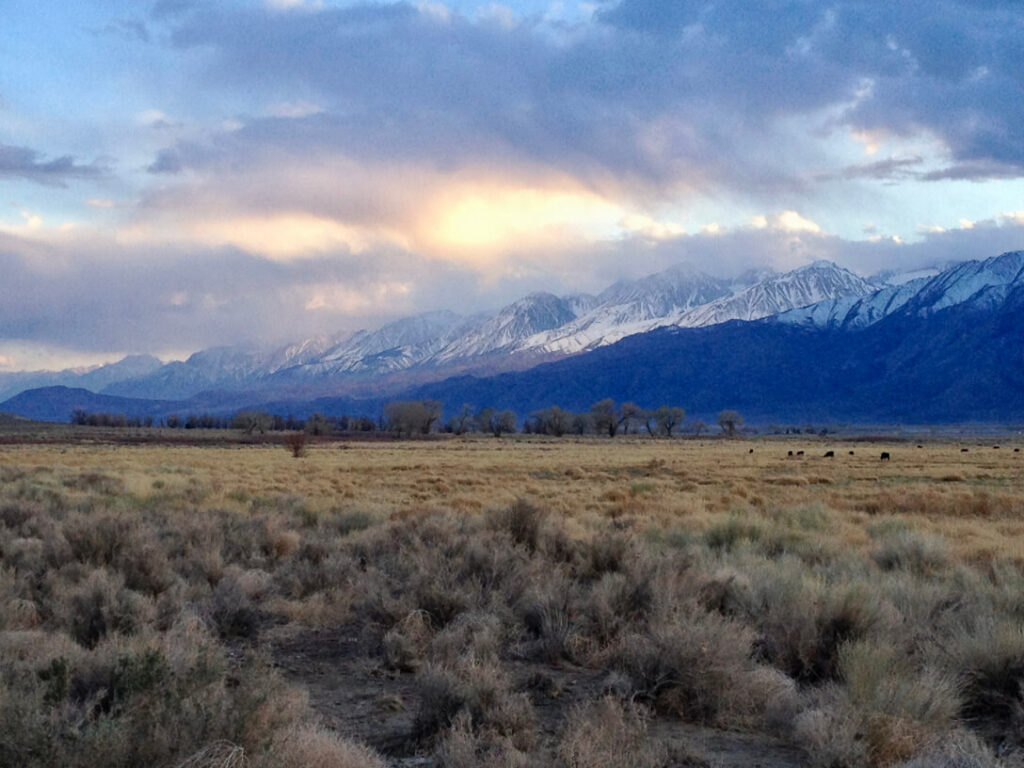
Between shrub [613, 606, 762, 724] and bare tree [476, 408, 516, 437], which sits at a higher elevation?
shrub [613, 606, 762, 724]

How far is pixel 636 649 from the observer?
7.48 m

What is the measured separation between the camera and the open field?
5.38 meters

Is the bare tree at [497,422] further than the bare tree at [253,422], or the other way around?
the bare tree at [253,422]

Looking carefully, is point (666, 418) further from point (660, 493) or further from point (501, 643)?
point (501, 643)

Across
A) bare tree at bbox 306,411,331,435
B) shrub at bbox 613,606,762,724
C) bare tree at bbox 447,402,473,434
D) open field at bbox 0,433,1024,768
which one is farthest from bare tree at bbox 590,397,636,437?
shrub at bbox 613,606,762,724

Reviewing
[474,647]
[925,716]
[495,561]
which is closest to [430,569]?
A: [495,561]

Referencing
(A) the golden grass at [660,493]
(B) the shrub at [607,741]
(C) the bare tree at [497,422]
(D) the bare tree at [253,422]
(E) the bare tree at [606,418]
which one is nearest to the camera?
(B) the shrub at [607,741]

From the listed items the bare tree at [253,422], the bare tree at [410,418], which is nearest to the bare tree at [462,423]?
the bare tree at [410,418]

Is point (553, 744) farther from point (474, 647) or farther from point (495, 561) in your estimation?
point (495, 561)

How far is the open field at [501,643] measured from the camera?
5375 millimetres

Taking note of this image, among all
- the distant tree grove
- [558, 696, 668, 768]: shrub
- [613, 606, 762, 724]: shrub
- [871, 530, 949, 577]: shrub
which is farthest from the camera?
the distant tree grove

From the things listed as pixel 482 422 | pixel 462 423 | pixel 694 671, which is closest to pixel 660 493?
pixel 694 671

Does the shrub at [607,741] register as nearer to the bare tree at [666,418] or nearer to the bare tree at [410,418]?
the bare tree at [410,418]

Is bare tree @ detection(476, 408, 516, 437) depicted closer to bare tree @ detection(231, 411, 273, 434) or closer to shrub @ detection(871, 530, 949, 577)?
bare tree @ detection(231, 411, 273, 434)
